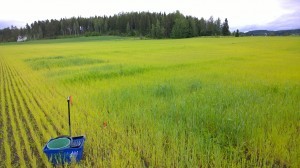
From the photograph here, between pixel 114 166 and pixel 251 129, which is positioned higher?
pixel 251 129

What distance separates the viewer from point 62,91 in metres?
9.92

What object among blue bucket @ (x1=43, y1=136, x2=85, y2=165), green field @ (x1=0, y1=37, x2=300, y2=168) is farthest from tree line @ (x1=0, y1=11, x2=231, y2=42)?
blue bucket @ (x1=43, y1=136, x2=85, y2=165)

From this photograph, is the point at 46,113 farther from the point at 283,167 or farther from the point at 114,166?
the point at 283,167

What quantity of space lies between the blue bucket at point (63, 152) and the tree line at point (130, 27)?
93500 millimetres

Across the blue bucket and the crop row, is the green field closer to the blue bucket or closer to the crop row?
the crop row

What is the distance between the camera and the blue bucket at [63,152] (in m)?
4.02

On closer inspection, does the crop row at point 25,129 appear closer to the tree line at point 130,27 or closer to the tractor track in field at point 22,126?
the tractor track in field at point 22,126

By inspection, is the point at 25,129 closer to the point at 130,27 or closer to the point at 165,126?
the point at 165,126

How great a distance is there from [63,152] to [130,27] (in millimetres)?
118972

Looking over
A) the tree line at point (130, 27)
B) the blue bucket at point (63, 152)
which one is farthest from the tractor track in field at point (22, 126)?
the tree line at point (130, 27)

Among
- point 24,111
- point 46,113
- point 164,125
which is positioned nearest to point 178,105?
point 164,125

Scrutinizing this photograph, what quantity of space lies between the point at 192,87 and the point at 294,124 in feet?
14.0

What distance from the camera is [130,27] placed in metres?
119

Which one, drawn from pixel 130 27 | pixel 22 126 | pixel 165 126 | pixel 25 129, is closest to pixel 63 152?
pixel 165 126
